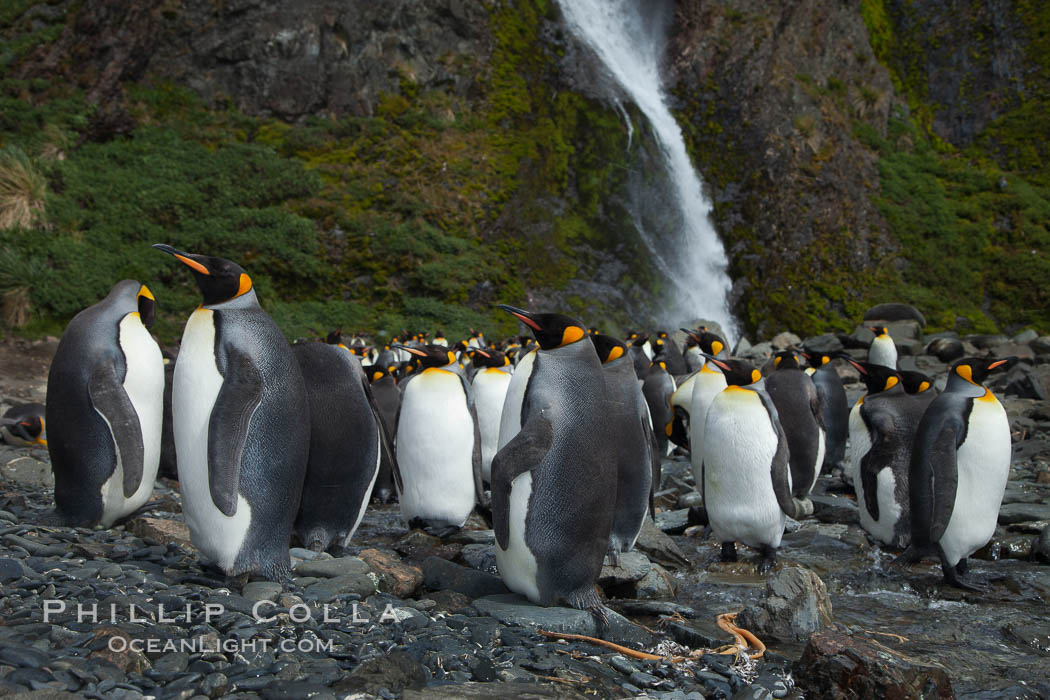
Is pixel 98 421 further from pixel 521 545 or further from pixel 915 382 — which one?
pixel 915 382

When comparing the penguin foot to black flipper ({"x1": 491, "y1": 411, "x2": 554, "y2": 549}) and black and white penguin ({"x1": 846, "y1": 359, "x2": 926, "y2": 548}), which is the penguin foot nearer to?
black and white penguin ({"x1": 846, "y1": 359, "x2": 926, "y2": 548})

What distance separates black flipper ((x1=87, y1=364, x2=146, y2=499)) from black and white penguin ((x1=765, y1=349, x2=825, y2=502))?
5437 mm

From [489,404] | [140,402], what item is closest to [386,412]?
[489,404]

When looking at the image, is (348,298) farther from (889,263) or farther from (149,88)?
(889,263)

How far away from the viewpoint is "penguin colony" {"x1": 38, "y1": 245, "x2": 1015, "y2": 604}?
150 inches

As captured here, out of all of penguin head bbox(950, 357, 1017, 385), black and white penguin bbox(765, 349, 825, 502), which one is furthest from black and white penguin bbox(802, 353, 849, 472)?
penguin head bbox(950, 357, 1017, 385)

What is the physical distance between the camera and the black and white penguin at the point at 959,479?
18.0ft

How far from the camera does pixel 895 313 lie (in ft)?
74.0

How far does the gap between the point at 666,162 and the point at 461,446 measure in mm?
19906

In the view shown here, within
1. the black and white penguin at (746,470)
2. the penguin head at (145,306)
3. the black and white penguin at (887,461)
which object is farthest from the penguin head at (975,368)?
the penguin head at (145,306)

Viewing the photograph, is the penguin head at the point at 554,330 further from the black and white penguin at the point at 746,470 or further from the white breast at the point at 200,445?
the black and white penguin at the point at 746,470

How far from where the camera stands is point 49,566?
134 inches

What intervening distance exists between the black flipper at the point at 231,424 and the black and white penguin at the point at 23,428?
18.8 feet

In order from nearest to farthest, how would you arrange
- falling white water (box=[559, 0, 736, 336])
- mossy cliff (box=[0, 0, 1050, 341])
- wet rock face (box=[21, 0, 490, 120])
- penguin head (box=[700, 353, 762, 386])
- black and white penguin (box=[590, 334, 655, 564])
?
black and white penguin (box=[590, 334, 655, 564]) < penguin head (box=[700, 353, 762, 386]) < mossy cliff (box=[0, 0, 1050, 341]) < falling white water (box=[559, 0, 736, 336]) < wet rock face (box=[21, 0, 490, 120])
